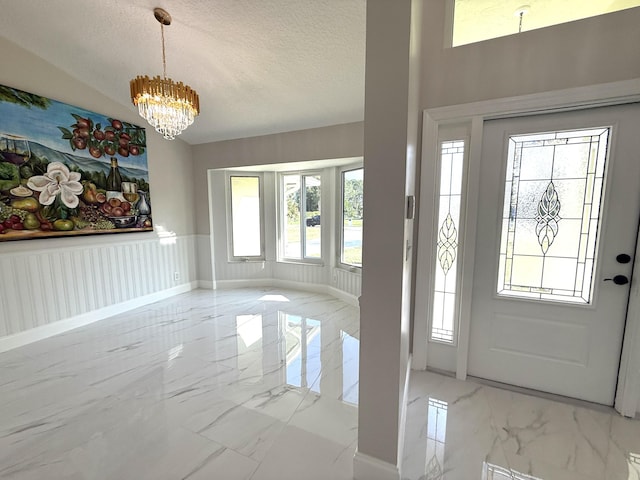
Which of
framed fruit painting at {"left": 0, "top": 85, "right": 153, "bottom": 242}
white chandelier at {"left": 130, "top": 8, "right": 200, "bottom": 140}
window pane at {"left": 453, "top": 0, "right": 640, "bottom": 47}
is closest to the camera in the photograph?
window pane at {"left": 453, "top": 0, "right": 640, "bottom": 47}

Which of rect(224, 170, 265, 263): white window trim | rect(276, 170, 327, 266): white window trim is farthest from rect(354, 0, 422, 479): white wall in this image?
rect(224, 170, 265, 263): white window trim

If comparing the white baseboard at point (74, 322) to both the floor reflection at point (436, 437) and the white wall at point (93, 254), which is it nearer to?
the white wall at point (93, 254)

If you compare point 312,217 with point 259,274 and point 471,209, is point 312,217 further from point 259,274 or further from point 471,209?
point 471,209

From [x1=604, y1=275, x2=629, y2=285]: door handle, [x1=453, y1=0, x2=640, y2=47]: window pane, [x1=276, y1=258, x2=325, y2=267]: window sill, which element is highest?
[x1=453, y1=0, x2=640, y2=47]: window pane

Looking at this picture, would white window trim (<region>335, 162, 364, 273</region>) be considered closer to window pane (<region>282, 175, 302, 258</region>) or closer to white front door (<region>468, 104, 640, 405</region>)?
window pane (<region>282, 175, 302, 258</region>)

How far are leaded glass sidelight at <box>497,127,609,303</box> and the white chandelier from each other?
2653mm

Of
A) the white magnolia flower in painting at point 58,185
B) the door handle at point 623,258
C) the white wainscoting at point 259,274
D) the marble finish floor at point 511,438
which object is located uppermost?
the white magnolia flower in painting at point 58,185

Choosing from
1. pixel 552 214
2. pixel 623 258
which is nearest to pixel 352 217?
pixel 552 214

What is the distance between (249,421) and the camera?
1830 millimetres

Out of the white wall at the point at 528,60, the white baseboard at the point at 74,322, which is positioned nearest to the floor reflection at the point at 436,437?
the white wall at the point at 528,60

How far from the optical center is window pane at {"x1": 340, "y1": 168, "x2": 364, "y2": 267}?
3.95 meters

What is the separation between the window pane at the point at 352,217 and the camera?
3.95 meters

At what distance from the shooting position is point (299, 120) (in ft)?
12.0

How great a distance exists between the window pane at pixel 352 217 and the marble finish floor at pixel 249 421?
1495 millimetres
